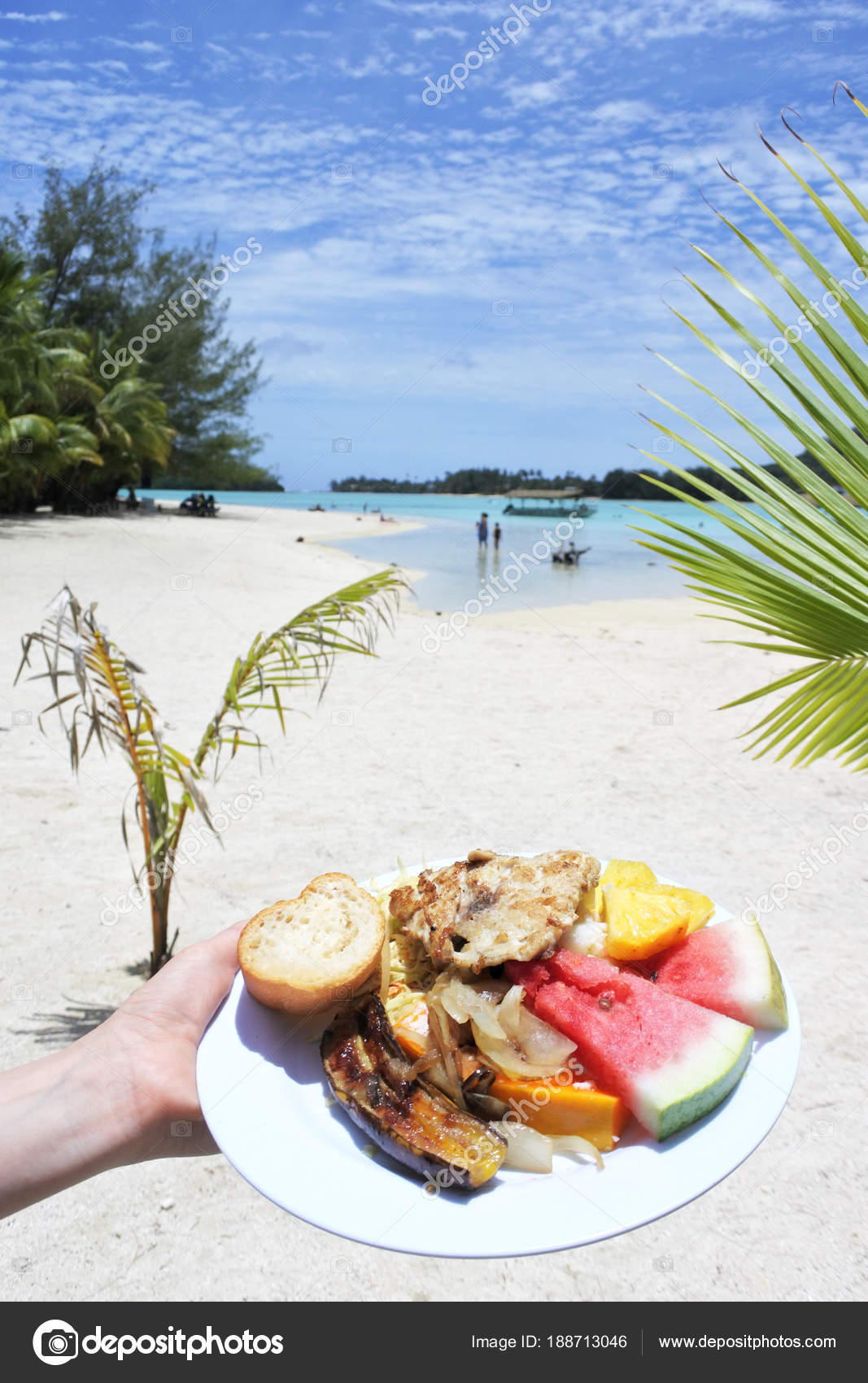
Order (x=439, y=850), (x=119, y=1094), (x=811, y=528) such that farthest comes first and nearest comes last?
(x=439, y=850) < (x=119, y=1094) < (x=811, y=528)

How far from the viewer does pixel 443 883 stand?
8.08ft

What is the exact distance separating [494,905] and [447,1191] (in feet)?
2.41

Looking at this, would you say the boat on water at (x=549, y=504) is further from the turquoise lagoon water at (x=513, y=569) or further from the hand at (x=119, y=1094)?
the hand at (x=119, y=1094)

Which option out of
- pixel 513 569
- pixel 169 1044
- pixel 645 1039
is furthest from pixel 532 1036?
pixel 513 569

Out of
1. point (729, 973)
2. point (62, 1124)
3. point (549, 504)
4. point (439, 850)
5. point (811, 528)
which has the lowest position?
point (439, 850)

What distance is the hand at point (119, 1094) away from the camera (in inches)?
93.7

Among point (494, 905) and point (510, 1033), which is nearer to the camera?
point (510, 1033)

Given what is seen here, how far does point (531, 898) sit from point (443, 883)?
332mm

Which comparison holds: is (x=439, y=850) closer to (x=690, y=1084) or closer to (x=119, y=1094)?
(x=119, y=1094)

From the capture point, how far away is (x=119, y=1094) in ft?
8.39

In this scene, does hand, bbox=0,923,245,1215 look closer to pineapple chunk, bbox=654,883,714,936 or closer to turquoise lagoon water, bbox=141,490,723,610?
pineapple chunk, bbox=654,883,714,936

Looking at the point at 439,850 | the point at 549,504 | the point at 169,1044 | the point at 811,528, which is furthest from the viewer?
the point at 549,504

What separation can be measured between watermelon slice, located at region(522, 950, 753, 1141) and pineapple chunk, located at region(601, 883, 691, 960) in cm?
6
